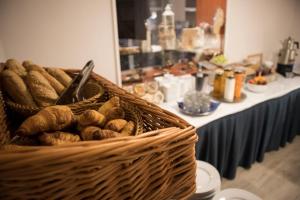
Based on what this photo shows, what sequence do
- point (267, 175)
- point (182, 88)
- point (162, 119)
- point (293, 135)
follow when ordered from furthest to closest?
point (293, 135) → point (267, 175) → point (182, 88) → point (162, 119)

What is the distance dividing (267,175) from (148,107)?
1813 millimetres

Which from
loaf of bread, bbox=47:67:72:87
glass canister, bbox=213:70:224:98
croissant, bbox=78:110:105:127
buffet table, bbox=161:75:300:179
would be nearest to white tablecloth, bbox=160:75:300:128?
buffet table, bbox=161:75:300:179

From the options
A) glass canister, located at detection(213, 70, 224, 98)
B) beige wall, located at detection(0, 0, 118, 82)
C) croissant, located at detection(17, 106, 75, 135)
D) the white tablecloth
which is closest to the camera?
croissant, located at detection(17, 106, 75, 135)

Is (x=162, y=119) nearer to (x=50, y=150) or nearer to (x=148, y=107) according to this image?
(x=148, y=107)

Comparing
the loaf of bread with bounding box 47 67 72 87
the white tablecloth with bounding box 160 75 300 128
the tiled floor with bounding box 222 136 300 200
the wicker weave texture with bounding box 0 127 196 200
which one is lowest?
the tiled floor with bounding box 222 136 300 200

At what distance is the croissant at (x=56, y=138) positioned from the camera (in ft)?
1.16

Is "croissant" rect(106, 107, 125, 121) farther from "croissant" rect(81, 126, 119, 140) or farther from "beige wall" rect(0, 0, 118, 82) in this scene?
"beige wall" rect(0, 0, 118, 82)

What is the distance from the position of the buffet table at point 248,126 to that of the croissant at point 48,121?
990 millimetres

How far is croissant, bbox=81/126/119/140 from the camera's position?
0.36 m

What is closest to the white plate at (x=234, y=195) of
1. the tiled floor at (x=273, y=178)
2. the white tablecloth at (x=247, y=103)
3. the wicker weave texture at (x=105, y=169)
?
the white tablecloth at (x=247, y=103)

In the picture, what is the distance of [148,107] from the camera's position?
0.48 metres

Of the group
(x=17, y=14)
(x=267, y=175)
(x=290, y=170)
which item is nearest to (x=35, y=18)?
(x=17, y=14)

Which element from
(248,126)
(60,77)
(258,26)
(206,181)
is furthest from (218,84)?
(60,77)

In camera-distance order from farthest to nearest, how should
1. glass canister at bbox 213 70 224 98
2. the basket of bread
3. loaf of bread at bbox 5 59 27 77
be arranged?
glass canister at bbox 213 70 224 98
loaf of bread at bbox 5 59 27 77
the basket of bread
